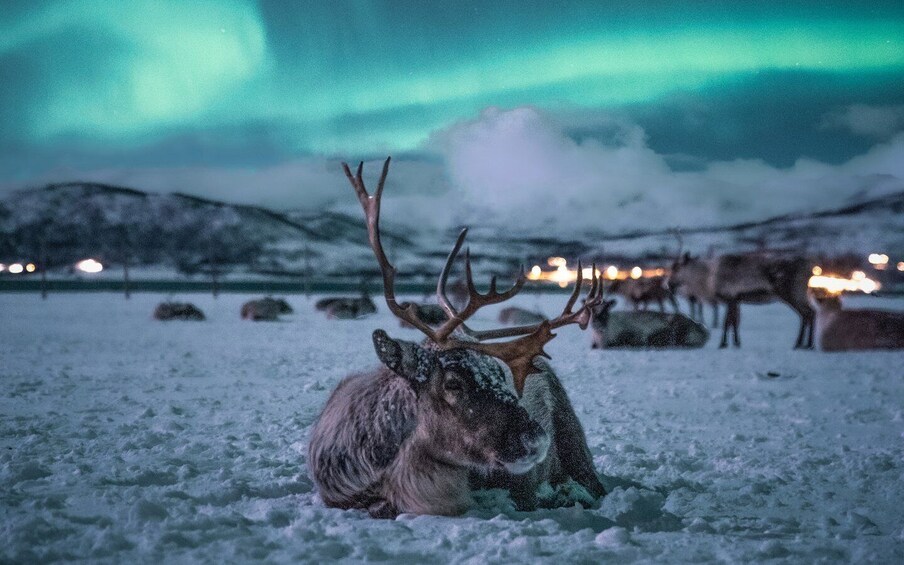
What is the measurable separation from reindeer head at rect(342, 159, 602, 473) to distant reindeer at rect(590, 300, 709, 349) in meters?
10.9

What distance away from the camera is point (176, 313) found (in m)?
22.1

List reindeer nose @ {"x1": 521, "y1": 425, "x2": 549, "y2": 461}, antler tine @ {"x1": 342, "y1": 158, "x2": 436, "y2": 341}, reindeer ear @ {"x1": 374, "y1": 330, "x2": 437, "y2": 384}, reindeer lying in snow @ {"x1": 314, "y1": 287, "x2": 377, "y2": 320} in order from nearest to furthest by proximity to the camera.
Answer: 1. reindeer nose @ {"x1": 521, "y1": 425, "x2": 549, "y2": 461}
2. reindeer ear @ {"x1": 374, "y1": 330, "x2": 437, "y2": 384}
3. antler tine @ {"x1": 342, "y1": 158, "x2": 436, "y2": 341}
4. reindeer lying in snow @ {"x1": 314, "y1": 287, "x2": 377, "y2": 320}

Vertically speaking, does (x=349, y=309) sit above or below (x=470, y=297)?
below

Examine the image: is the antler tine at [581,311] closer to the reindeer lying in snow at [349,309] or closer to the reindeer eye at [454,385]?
the reindeer eye at [454,385]

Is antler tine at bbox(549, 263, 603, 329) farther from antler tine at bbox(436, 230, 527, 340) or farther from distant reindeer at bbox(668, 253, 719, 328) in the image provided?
distant reindeer at bbox(668, 253, 719, 328)

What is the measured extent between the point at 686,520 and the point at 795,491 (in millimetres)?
1111

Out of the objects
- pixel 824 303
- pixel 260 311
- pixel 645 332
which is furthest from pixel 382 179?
pixel 260 311

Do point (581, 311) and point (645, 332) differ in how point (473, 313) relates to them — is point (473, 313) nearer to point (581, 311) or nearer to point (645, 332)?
point (581, 311)

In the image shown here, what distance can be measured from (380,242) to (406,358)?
2.44 feet

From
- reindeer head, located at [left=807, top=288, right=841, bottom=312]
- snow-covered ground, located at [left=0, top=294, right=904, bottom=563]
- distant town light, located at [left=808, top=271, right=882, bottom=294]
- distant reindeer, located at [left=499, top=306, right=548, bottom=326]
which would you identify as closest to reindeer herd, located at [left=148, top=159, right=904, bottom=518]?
snow-covered ground, located at [left=0, top=294, right=904, bottom=563]

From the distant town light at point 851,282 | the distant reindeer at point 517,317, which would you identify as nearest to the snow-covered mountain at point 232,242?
the distant town light at point 851,282

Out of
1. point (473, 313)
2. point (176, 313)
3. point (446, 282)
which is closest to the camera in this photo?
point (473, 313)

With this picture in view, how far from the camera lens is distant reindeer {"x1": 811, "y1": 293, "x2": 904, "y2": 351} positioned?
1366 cm

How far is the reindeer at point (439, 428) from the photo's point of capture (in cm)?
391
